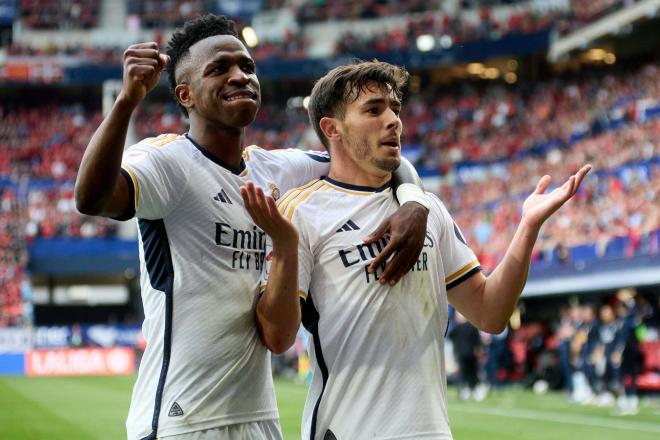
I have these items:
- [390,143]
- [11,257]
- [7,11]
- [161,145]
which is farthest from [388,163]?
[7,11]

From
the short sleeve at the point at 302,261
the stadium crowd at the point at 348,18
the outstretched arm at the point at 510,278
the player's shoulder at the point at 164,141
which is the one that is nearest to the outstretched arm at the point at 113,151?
the player's shoulder at the point at 164,141

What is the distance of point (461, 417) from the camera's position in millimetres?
16453

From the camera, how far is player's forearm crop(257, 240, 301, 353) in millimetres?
3551

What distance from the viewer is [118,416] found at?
1698 centimetres

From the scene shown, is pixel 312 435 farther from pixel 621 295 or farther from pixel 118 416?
pixel 621 295

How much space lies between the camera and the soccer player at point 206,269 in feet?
12.0

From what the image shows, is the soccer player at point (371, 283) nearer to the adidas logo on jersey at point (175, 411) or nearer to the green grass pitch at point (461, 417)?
the adidas logo on jersey at point (175, 411)

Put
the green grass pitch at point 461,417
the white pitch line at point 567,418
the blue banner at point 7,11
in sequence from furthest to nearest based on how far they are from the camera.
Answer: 1. the blue banner at point 7,11
2. the white pitch line at point 567,418
3. the green grass pitch at point 461,417

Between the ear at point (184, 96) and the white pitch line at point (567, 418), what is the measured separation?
1118 centimetres

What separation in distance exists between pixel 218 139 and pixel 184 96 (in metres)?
0.25

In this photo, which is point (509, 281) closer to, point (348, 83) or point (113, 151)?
point (348, 83)

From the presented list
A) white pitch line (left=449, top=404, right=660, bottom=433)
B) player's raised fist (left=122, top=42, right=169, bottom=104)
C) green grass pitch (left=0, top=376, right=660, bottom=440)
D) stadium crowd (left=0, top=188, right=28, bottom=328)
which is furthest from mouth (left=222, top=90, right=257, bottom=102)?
stadium crowd (left=0, top=188, right=28, bottom=328)

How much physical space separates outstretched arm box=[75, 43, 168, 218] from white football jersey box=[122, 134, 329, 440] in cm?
23

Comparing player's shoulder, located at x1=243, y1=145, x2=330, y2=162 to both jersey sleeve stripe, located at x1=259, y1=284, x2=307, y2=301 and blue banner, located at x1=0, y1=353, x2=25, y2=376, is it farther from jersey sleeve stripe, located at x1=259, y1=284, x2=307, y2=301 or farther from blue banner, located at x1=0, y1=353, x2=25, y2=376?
blue banner, located at x1=0, y1=353, x2=25, y2=376
